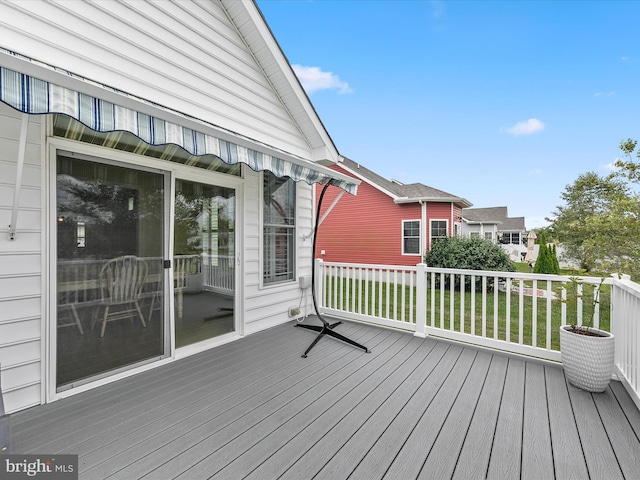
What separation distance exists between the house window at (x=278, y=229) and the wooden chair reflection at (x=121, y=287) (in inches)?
65.9

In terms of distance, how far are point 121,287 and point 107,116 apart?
1.73 m

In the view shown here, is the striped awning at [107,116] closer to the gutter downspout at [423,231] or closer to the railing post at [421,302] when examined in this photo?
the railing post at [421,302]

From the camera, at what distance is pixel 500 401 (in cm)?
238

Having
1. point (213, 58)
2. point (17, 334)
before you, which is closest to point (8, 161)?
point (17, 334)

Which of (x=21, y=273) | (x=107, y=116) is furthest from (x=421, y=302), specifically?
(x=21, y=273)

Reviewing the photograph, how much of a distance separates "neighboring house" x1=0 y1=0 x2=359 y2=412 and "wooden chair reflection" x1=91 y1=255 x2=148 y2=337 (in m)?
0.01

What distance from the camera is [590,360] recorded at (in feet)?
7.99

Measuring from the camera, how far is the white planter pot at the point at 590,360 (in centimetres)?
240

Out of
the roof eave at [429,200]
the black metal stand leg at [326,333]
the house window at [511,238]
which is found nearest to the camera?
the black metal stand leg at [326,333]

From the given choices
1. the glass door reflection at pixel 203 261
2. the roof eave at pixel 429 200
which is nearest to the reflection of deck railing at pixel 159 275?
the glass door reflection at pixel 203 261

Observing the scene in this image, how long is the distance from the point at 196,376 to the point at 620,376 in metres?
4.19

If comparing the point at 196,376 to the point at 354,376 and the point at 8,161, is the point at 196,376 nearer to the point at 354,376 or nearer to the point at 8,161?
the point at 354,376

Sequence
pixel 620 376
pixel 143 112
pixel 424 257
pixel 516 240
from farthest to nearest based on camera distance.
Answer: pixel 516 240 < pixel 424 257 < pixel 620 376 < pixel 143 112

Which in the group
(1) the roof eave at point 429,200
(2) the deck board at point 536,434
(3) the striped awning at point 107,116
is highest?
(1) the roof eave at point 429,200
